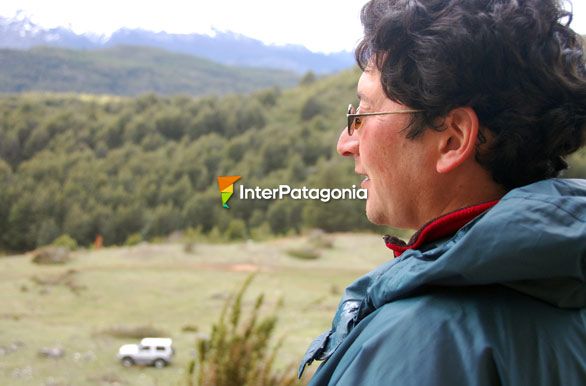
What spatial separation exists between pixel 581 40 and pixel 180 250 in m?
3.02

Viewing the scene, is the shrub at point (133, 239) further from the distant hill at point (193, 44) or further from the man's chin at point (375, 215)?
the man's chin at point (375, 215)

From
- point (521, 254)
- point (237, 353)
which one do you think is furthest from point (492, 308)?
point (237, 353)

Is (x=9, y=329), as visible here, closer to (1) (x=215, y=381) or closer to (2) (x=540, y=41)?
(1) (x=215, y=381)

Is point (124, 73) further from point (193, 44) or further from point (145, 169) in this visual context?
point (145, 169)

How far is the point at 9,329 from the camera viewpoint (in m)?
2.77

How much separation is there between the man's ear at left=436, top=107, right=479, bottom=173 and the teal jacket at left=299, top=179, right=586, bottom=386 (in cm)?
9

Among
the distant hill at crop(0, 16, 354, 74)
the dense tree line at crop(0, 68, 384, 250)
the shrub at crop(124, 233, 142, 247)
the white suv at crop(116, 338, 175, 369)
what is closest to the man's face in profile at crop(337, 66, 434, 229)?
the white suv at crop(116, 338, 175, 369)

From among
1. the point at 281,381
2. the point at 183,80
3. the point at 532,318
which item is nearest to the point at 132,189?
the point at 281,381

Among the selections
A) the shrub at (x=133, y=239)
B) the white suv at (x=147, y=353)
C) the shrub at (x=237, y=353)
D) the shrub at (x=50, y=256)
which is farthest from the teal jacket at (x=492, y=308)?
the shrub at (x=133, y=239)

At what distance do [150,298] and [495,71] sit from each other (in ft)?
9.11

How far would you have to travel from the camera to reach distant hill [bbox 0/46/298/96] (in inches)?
173

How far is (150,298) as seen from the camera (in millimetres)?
3172

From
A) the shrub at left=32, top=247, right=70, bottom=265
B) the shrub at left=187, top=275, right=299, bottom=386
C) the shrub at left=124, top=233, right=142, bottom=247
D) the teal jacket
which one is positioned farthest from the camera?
the shrub at left=124, top=233, right=142, bottom=247
